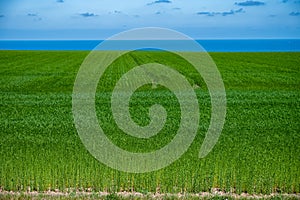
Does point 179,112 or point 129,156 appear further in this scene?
point 179,112

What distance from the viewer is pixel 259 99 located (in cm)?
2314

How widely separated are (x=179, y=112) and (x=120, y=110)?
2888 mm

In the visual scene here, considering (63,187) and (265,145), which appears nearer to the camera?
(63,187)

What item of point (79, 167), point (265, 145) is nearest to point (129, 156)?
point (79, 167)

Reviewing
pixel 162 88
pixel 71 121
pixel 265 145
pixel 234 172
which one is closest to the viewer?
pixel 234 172

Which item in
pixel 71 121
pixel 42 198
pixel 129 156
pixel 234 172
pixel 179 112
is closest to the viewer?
pixel 42 198

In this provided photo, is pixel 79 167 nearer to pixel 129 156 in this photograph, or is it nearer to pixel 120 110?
pixel 129 156

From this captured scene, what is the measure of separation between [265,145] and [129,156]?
4.52 metres

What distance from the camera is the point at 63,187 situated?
1013 centimetres

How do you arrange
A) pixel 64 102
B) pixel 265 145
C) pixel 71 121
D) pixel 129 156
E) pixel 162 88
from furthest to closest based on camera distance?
1. pixel 162 88
2. pixel 64 102
3. pixel 71 121
4. pixel 265 145
5. pixel 129 156

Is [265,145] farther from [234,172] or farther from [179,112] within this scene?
A: [179,112]

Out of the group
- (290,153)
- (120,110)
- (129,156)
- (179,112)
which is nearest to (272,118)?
(179,112)

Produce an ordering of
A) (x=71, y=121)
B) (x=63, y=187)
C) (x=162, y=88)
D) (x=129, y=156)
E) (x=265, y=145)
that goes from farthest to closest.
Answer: (x=162, y=88), (x=71, y=121), (x=265, y=145), (x=129, y=156), (x=63, y=187)

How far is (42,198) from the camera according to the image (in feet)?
30.7
